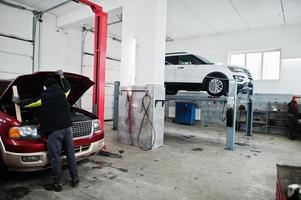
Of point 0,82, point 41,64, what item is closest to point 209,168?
point 0,82

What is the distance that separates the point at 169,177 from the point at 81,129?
5.24ft

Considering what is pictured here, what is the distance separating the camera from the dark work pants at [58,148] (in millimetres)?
2760

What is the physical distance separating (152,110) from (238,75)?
3.18 m

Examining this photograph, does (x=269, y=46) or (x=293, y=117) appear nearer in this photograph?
(x=293, y=117)

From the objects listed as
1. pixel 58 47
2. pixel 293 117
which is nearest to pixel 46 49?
pixel 58 47

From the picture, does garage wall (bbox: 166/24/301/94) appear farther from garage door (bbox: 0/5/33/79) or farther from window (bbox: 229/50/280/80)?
garage door (bbox: 0/5/33/79)

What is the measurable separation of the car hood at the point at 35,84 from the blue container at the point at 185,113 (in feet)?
22.5

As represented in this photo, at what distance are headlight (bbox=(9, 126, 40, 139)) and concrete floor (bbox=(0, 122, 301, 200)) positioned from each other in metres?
0.71

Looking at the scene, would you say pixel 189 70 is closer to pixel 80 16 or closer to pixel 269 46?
pixel 80 16

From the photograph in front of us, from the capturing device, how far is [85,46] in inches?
389

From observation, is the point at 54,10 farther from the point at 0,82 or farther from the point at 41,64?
the point at 0,82

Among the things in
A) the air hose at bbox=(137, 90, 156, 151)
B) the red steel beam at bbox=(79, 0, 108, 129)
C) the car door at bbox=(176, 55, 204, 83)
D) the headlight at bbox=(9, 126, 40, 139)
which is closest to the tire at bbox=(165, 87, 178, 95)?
the car door at bbox=(176, 55, 204, 83)

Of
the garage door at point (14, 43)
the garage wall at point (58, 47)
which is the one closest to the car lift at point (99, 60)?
the garage door at point (14, 43)

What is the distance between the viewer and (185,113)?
33.2 ft
